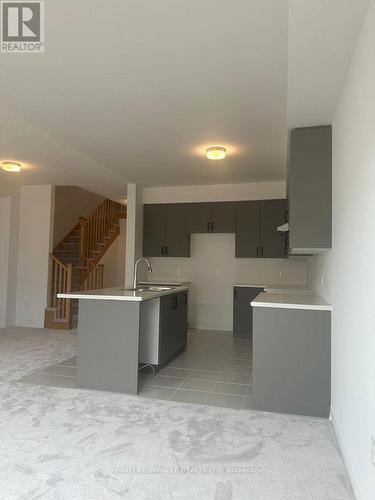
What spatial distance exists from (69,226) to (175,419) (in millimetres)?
7216

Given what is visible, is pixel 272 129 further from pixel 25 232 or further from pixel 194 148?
pixel 25 232

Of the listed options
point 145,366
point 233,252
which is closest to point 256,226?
point 233,252

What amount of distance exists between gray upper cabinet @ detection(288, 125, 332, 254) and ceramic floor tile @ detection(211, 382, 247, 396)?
4.90 ft

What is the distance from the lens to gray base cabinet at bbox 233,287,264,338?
19.1 feet

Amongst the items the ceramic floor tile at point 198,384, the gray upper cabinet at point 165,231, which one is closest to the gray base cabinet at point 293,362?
the ceramic floor tile at point 198,384

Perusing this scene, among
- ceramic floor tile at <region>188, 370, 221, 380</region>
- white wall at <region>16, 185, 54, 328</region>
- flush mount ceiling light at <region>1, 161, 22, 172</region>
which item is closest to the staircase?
white wall at <region>16, 185, 54, 328</region>

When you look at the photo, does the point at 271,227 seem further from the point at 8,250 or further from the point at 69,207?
the point at 69,207

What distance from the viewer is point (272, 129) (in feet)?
12.2

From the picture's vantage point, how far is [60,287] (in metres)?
6.44

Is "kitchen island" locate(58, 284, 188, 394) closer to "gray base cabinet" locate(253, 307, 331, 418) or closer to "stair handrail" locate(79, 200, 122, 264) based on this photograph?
"gray base cabinet" locate(253, 307, 331, 418)

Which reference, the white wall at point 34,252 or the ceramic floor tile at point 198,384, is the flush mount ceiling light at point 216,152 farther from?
the white wall at point 34,252

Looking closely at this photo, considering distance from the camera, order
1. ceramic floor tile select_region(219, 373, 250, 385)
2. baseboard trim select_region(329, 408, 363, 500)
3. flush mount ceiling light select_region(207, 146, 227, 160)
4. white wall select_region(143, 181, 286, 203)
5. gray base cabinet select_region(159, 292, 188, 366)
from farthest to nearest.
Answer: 1. white wall select_region(143, 181, 286, 203)
2. flush mount ceiling light select_region(207, 146, 227, 160)
3. gray base cabinet select_region(159, 292, 188, 366)
4. ceramic floor tile select_region(219, 373, 250, 385)
5. baseboard trim select_region(329, 408, 363, 500)

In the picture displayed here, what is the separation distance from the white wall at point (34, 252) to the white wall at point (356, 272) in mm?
5481

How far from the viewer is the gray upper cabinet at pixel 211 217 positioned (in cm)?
620
